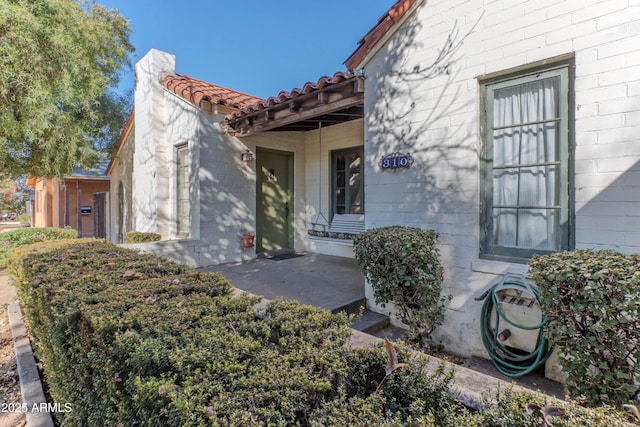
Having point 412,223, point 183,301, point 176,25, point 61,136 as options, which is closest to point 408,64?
point 412,223

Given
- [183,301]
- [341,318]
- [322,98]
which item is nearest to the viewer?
[341,318]

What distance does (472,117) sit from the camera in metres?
3.45

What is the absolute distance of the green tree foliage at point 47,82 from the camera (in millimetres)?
5305

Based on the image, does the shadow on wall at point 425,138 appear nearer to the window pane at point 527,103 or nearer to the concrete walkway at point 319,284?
the window pane at point 527,103

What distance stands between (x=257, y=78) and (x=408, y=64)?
11239 millimetres

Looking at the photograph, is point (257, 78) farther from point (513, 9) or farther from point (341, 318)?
point (341, 318)

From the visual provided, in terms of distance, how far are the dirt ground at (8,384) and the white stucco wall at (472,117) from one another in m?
3.81

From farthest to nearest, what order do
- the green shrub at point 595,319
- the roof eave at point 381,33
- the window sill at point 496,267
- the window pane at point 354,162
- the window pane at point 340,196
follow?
the window pane at point 340,196 → the window pane at point 354,162 → the roof eave at point 381,33 → the window sill at point 496,267 → the green shrub at point 595,319

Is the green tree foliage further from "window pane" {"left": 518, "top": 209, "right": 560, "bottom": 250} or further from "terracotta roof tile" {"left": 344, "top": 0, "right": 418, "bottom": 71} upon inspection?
"window pane" {"left": 518, "top": 209, "right": 560, "bottom": 250}

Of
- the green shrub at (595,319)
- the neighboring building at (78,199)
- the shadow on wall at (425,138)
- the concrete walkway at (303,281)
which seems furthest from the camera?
the neighboring building at (78,199)

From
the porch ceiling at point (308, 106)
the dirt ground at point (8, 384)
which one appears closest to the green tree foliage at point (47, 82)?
the porch ceiling at point (308, 106)

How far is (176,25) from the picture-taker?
31.2 ft

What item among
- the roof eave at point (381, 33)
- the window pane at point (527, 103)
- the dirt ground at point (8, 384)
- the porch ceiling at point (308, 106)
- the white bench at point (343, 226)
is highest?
the roof eave at point (381, 33)

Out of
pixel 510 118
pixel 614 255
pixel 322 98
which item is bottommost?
pixel 614 255
